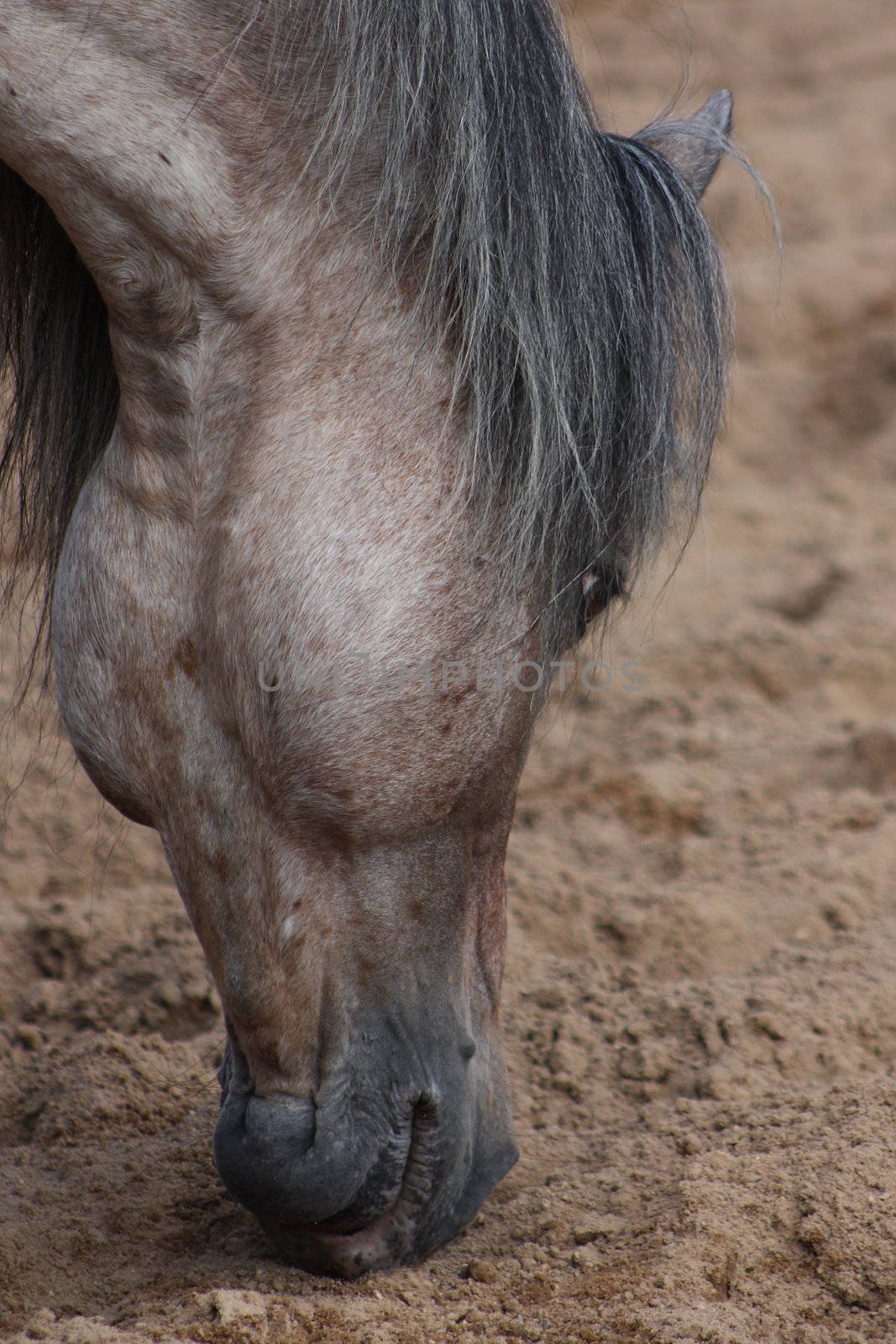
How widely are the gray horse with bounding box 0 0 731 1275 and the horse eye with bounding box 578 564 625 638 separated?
0.04 ft

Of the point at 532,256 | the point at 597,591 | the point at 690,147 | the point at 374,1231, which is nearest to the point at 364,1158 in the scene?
the point at 374,1231

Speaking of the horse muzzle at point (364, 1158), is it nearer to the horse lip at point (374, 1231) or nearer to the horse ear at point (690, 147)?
the horse lip at point (374, 1231)

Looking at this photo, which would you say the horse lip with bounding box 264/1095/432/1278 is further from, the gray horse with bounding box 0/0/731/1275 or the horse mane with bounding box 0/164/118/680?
the horse mane with bounding box 0/164/118/680

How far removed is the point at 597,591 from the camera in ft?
5.33

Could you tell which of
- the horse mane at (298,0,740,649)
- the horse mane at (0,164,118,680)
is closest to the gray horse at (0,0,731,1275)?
the horse mane at (298,0,740,649)

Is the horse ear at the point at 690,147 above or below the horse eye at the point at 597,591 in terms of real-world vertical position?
above

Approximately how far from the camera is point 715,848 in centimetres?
268

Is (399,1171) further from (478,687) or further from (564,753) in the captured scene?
(564,753)

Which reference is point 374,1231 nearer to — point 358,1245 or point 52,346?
point 358,1245

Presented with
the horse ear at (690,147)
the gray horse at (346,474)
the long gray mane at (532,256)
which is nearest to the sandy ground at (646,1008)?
the gray horse at (346,474)


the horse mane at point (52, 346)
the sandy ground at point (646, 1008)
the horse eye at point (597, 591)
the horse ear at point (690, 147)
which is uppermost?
the horse ear at point (690, 147)

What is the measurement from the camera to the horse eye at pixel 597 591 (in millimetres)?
1582

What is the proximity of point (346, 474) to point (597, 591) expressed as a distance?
0.37 meters

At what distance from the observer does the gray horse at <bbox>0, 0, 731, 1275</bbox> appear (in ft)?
4.64
